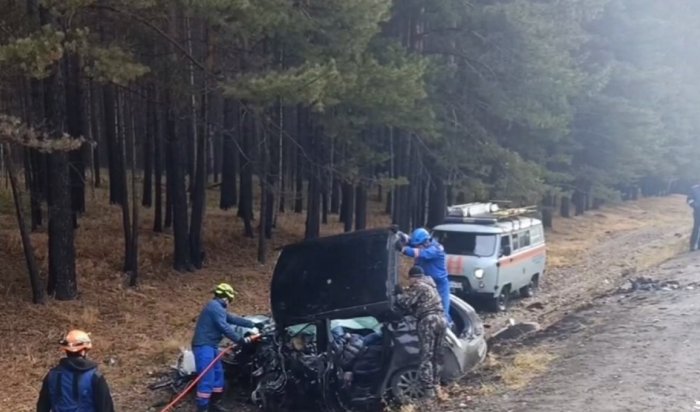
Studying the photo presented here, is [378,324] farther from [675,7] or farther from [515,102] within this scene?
[675,7]

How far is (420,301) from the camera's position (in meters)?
10.3

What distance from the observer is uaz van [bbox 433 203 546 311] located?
18.2 metres

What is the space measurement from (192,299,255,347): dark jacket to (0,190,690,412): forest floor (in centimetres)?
171

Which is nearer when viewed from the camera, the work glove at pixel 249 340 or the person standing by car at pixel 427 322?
the person standing by car at pixel 427 322

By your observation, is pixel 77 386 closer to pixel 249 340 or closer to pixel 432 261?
pixel 249 340

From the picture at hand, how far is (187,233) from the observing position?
66.6 feet

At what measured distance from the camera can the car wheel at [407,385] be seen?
1023 cm

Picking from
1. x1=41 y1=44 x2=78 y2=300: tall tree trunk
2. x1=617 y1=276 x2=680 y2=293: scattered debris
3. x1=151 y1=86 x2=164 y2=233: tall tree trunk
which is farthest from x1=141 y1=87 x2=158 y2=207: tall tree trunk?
x1=617 y1=276 x2=680 y2=293: scattered debris

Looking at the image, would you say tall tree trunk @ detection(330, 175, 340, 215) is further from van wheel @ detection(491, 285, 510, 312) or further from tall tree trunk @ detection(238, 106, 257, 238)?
van wheel @ detection(491, 285, 510, 312)

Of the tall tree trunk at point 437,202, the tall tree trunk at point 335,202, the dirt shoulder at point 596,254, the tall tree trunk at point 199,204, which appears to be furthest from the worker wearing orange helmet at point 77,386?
the tall tree trunk at point 335,202

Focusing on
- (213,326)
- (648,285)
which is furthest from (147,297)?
(648,285)

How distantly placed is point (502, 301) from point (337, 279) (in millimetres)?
9738

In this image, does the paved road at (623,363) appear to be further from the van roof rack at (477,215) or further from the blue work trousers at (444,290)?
the van roof rack at (477,215)

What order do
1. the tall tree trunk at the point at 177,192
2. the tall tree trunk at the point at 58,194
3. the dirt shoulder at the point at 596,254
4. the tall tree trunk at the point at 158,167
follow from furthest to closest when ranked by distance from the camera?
1. the tall tree trunk at the point at 158,167
2. the tall tree trunk at the point at 177,192
3. the dirt shoulder at the point at 596,254
4. the tall tree trunk at the point at 58,194
